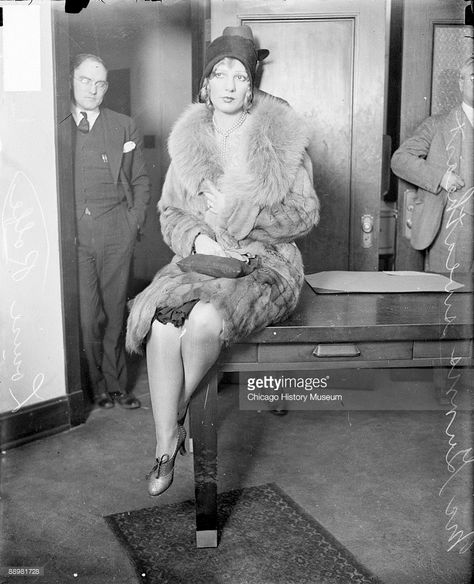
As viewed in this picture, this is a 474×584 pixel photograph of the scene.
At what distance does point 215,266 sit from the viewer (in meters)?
1.95

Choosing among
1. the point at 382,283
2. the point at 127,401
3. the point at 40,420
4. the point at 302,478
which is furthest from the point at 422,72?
the point at 40,420

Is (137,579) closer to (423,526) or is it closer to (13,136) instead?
(423,526)

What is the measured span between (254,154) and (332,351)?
26.6 inches

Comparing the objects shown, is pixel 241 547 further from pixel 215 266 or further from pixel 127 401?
pixel 127 401

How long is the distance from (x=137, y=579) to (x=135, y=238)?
1.29m

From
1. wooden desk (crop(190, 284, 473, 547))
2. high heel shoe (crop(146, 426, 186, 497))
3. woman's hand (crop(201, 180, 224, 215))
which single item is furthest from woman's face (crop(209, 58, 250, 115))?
high heel shoe (crop(146, 426, 186, 497))

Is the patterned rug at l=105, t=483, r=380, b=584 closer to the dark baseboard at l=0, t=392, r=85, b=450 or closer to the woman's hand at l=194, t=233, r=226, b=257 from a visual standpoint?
the dark baseboard at l=0, t=392, r=85, b=450

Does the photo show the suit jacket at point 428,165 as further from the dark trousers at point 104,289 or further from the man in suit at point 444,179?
the dark trousers at point 104,289

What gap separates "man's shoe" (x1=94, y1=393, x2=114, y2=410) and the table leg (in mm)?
1001

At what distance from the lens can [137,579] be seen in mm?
1886

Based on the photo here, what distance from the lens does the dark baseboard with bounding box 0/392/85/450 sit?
253 centimetres

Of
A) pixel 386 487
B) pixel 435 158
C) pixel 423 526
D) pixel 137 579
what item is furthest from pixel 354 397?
pixel 137 579

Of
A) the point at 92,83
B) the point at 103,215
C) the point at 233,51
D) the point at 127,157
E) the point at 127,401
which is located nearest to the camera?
the point at 233,51

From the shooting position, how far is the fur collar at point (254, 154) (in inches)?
83.1
